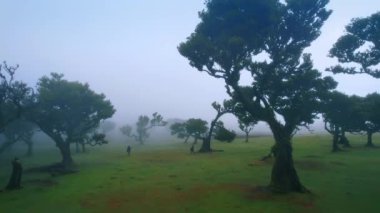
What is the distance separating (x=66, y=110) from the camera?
54.4 metres

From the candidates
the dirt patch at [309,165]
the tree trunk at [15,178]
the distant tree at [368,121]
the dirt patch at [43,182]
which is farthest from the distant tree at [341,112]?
the tree trunk at [15,178]

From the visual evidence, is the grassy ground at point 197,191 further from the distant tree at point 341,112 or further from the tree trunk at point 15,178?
the distant tree at point 341,112

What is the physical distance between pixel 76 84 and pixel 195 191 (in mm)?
36911

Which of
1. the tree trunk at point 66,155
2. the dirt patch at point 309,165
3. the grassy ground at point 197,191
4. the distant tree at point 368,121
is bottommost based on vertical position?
the grassy ground at point 197,191

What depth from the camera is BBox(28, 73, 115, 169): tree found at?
169ft

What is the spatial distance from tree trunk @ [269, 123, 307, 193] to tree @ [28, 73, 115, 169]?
106ft

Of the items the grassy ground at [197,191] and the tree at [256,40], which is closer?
the grassy ground at [197,191]

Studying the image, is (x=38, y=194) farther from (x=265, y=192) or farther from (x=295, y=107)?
(x=295, y=107)

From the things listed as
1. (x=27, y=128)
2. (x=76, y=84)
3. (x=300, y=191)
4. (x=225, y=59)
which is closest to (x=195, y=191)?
(x=300, y=191)

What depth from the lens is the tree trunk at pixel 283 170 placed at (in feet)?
87.8

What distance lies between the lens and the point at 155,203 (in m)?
24.3

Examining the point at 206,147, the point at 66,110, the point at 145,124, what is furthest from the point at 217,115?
the point at 145,124

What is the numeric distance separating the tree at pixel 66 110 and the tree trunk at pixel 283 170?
32337 mm

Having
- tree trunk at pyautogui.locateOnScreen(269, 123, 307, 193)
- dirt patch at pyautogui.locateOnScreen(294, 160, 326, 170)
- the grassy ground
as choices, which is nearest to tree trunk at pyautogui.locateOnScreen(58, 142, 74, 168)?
the grassy ground
